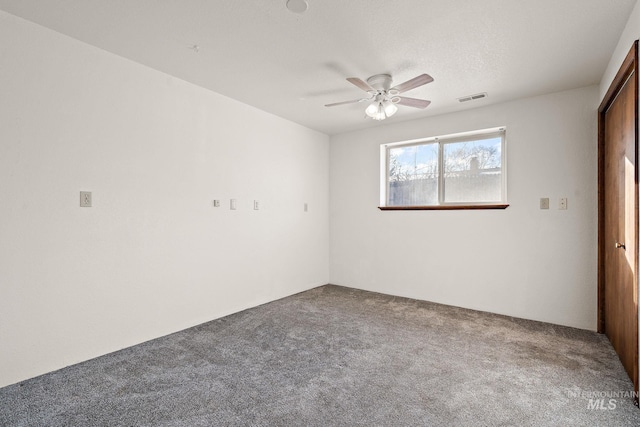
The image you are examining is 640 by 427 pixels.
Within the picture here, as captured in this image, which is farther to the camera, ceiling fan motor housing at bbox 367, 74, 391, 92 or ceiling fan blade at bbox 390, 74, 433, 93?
ceiling fan motor housing at bbox 367, 74, 391, 92

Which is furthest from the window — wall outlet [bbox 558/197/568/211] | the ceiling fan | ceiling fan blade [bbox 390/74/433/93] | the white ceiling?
ceiling fan blade [bbox 390/74/433/93]

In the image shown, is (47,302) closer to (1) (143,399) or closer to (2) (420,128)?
(1) (143,399)

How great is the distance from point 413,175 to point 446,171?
1.49ft

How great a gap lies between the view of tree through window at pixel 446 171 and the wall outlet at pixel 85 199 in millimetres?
3557

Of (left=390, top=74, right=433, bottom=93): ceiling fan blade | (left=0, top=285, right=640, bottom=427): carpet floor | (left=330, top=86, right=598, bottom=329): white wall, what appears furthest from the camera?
(left=330, top=86, right=598, bottom=329): white wall

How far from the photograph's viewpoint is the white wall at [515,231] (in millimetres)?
3055

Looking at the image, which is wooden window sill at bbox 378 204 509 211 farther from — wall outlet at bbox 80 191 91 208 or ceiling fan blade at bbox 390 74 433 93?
wall outlet at bbox 80 191 91 208

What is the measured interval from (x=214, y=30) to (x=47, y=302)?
7.47ft

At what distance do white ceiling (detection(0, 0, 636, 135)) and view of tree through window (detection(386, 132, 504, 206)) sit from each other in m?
0.79

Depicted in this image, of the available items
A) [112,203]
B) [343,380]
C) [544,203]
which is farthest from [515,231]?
[112,203]

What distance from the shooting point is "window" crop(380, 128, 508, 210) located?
367 centimetres

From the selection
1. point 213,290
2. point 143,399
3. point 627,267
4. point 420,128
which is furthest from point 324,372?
point 420,128

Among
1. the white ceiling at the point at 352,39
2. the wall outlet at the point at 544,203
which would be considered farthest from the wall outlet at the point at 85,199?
the wall outlet at the point at 544,203

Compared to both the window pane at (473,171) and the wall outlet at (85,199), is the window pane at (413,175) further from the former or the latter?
the wall outlet at (85,199)
